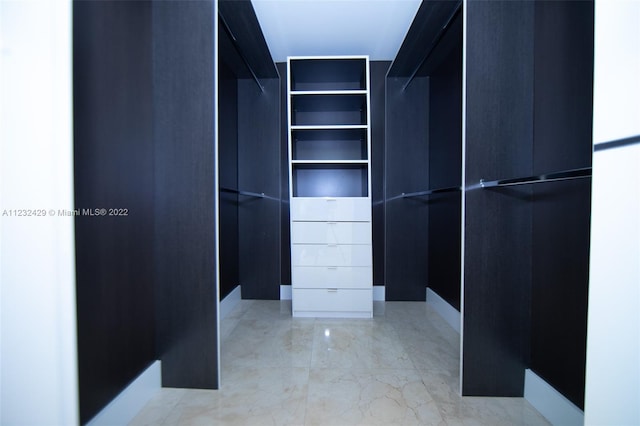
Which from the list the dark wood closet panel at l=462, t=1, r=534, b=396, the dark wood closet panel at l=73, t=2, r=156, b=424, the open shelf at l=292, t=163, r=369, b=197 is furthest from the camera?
the open shelf at l=292, t=163, r=369, b=197

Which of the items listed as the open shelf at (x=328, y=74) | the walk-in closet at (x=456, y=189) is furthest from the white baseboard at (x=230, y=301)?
the open shelf at (x=328, y=74)

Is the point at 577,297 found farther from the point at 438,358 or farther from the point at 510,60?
the point at 510,60

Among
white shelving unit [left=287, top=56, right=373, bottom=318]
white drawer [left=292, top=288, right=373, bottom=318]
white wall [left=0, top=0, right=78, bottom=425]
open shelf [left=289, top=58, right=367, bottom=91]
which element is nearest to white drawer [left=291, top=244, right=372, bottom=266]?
white shelving unit [left=287, top=56, right=373, bottom=318]

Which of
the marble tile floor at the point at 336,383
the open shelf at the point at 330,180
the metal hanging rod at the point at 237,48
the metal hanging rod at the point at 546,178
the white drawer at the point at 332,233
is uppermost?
the metal hanging rod at the point at 237,48

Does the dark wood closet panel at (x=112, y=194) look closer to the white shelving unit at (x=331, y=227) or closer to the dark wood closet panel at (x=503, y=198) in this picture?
the white shelving unit at (x=331, y=227)

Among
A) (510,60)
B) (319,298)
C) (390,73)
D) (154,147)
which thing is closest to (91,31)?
(154,147)

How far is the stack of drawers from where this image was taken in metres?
2.20

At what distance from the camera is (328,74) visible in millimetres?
2488

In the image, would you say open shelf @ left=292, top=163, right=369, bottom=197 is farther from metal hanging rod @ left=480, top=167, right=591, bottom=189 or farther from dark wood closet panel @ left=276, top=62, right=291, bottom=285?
metal hanging rod @ left=480, top=167, right=591, bottom=189

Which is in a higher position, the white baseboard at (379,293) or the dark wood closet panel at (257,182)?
the dark wood closet panel at (257,182)

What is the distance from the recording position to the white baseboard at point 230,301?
220 cm

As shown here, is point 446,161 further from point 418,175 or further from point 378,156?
A: point 378,156

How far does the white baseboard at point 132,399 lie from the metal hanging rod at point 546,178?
1721 mm

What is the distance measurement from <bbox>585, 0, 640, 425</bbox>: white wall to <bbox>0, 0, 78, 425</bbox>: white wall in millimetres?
1084
